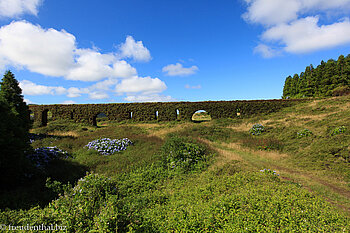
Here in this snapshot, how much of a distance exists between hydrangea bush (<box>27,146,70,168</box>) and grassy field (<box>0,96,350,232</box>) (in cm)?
45

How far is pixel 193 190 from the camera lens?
6367mm

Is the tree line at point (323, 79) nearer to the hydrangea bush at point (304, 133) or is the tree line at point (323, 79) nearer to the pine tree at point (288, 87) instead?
the pine tree at point (288, 87)

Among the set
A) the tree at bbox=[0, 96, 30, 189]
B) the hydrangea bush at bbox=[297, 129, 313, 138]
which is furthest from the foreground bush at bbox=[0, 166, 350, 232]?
the hydrangea bush at bbox=[297, 129, 313, 138]

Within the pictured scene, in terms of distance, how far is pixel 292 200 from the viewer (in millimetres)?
4758

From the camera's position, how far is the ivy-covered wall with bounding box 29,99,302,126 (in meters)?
27.8

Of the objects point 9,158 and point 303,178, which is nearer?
point 9,158

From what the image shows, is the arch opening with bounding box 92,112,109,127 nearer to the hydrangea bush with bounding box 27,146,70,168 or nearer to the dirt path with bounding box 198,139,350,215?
the hydrangea bush with bounding box 27,146,70,168

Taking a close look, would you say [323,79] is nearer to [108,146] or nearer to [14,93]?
[108,146]

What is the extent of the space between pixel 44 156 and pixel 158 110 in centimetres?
1972

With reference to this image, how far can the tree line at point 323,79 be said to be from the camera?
1459 inches

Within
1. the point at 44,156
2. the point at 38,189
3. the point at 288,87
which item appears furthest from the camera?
the point at 288,87

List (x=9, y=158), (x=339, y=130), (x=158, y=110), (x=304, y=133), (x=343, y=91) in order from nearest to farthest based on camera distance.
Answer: (x=9, y=158), (x=339, y=130), (x=304, y=133), (x=158, y=110), (x=343, y=91)

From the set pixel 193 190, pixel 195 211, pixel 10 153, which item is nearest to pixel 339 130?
pixel 193 190

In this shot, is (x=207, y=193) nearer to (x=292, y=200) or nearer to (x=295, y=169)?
(x=292, y=200)
